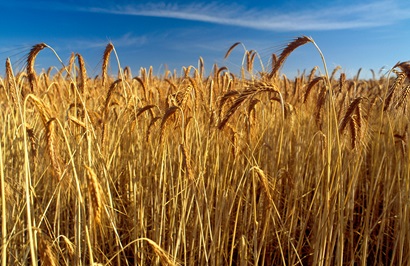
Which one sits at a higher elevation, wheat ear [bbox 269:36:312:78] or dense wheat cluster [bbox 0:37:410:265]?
wheat ear [bbox 269:36:312:78]

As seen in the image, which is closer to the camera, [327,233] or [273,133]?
[327,233]

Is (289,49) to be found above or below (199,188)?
above

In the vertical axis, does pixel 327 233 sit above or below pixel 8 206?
below

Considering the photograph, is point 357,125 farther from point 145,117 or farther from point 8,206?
point 8,206

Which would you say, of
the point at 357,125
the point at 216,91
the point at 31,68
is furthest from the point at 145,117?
the point at 357,125

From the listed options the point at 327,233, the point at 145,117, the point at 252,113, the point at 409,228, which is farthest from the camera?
the point at 145,117

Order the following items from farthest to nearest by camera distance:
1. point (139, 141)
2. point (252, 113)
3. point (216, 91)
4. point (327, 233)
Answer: point (216, 91) → point (139, 141) → point (252, 113) → point (327, 233)

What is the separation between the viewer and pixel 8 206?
5.48 feet

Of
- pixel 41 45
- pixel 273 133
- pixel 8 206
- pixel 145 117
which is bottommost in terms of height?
pixel 8 206

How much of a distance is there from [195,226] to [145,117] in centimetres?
108

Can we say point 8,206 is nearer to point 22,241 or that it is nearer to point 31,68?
point 22,241

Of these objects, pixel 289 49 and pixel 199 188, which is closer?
pixel 289 49

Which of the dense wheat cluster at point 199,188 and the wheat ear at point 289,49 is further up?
the wheat ear at point 289,49

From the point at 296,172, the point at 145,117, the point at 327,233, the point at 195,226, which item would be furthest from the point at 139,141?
the point at 327,233
